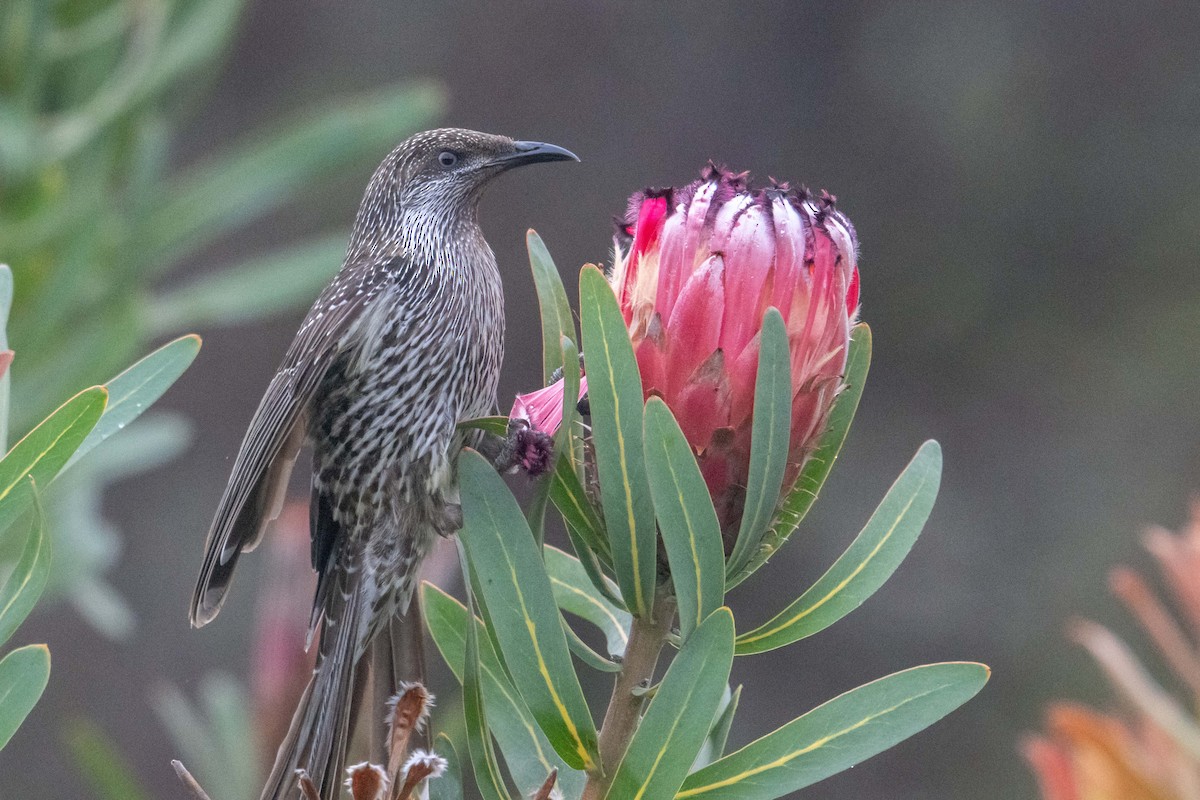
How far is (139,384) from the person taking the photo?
88 centimetres

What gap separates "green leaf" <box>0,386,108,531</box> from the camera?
0.75m

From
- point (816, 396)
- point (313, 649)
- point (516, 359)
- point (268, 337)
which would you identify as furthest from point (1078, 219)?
point (816, 396)

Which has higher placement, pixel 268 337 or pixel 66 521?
pixel 268 337

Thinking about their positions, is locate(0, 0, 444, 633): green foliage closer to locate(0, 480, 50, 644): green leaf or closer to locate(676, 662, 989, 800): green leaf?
locate(0, 480, 50, 644): green leaf

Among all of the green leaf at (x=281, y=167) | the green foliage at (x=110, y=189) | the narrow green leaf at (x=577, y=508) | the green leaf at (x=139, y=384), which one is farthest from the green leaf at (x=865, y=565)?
the green leaf at (x=281, y=167)

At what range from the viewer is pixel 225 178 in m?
2.12

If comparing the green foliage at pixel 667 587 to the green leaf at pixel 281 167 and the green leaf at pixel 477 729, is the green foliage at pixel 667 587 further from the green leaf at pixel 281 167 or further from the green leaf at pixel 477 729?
the green leaf at pixel 281 167

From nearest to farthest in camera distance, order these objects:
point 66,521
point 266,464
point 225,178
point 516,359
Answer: point 266,464
point 66,521
point 225,178
point 516,359

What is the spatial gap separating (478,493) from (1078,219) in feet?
17.6

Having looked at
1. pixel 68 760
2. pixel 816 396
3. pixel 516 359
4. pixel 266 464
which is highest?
pixel 516 359

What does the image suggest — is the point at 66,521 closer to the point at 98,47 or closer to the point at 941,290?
the point at 98,47

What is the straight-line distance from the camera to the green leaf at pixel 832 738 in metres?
0.78

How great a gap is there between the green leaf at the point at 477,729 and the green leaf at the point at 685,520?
0.16 m

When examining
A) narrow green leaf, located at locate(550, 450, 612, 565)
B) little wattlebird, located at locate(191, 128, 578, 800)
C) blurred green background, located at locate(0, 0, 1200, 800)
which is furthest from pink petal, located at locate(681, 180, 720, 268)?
blurred green background, located at locate(0, 0, 1200, 800)
